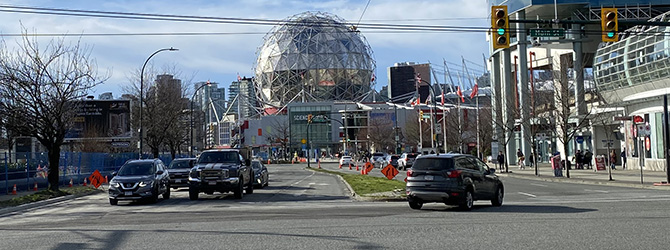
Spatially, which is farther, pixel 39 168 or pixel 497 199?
pixel 39 168

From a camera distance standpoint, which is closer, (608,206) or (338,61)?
(608,206)

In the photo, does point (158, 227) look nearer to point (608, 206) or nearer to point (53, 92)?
point (608, 206)

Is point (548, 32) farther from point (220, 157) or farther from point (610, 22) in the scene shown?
point (220, 157)

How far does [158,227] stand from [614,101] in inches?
1711

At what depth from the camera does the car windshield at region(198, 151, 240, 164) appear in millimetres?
27453

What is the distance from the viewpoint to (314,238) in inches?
510

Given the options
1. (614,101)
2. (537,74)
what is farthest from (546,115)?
(537,74)

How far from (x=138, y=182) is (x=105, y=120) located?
4348cm

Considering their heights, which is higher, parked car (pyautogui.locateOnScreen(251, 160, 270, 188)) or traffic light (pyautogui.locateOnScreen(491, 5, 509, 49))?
traffic light (pyautogui.locateOnScreen(491, 5, 509, 49))

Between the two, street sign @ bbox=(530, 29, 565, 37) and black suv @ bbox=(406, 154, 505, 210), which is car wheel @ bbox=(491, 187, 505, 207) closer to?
black suv @ bbox=(406, 154, 505, 210)

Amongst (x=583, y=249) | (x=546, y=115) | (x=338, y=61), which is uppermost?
(x=338, y=61)

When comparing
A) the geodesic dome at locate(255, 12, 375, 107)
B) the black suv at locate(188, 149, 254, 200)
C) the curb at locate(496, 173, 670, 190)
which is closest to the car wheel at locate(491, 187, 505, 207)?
the black suv at locate(188, 149, 254, 200)

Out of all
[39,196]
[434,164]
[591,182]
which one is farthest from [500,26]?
[39,196]

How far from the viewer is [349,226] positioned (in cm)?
1491
